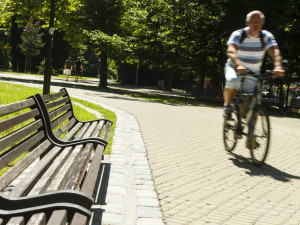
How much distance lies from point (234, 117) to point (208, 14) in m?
19.4

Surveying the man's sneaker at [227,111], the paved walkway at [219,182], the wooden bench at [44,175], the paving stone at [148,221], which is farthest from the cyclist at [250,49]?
the paving stone at [148,221]

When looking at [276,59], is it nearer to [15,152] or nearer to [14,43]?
[15,152]

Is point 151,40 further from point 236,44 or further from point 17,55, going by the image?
point 17,55

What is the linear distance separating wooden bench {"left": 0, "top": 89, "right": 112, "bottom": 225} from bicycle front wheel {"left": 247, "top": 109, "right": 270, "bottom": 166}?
2.45 m

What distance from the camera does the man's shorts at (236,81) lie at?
225 inches

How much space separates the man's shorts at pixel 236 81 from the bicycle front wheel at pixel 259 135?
0.38 m

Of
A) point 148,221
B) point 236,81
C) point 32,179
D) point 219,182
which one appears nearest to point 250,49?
point 236,81

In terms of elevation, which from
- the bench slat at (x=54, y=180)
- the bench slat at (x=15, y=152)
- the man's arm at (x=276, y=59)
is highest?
the man's arm at (x=276, y=59)

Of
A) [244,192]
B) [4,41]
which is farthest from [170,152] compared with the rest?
[4,41]

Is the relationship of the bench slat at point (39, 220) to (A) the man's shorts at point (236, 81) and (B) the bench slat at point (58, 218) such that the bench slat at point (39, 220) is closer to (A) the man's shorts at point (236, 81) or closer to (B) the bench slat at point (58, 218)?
(B) the bench slat at point (58, 218)

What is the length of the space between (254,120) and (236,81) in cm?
68

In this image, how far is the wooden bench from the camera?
7.35 ft

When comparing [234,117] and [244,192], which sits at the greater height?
[234,117]

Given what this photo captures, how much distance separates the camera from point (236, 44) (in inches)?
229
